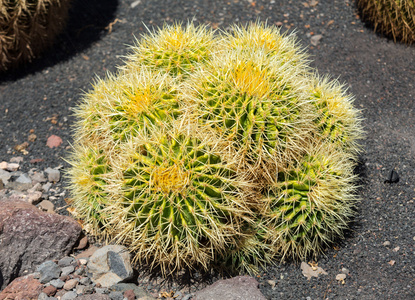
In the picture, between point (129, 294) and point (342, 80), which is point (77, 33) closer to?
point (342, 80)

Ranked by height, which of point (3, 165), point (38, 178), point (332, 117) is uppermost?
point (332, 117)

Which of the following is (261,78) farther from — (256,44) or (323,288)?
(323,288)

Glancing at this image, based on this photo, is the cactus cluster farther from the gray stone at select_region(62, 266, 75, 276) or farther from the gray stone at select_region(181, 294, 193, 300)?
the gray stone at select_region(62, 266, 75, 276)

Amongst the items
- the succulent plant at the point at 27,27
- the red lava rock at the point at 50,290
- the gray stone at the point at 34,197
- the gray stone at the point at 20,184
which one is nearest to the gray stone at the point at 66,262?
the red lava rock at the point at 50,290

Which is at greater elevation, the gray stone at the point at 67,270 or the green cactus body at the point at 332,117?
the green cactus body at the point at 332,117

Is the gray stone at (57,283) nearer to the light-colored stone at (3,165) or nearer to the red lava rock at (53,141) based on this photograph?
the light-colored stone at (3,165)

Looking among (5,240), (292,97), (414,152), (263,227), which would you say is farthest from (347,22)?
(5,240)

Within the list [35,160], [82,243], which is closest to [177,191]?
[82,243]

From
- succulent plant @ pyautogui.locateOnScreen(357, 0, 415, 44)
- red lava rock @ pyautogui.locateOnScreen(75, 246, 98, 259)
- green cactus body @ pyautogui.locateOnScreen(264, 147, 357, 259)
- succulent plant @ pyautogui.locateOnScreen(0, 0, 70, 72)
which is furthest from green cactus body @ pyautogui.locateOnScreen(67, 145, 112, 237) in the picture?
succulent plant @ pyautogui.locateOnScreen(357, 0, 415, 44)
